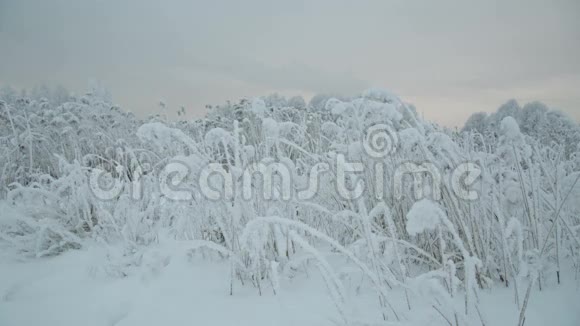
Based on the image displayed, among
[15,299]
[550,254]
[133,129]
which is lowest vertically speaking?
[15,299]

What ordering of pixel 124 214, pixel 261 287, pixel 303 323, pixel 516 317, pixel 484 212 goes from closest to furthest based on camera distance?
pixel 516 317 → pixel 303 323 → pixel 484 212 → pixel 261 287 → pixel 124 214

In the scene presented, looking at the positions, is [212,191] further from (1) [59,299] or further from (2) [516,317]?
(2) [516,317]

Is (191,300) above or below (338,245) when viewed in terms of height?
below

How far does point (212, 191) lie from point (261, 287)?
64cm

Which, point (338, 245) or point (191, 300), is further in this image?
point (191, 300)

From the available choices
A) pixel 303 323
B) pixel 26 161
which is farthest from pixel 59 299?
pixel 26 161

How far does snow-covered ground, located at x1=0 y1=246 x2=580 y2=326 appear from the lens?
140cm

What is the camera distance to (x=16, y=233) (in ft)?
9.93

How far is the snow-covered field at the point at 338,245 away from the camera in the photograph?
1375 mm

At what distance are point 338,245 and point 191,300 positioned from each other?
874 mm

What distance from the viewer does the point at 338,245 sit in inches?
49.8

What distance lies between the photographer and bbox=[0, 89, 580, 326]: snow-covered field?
1.38m

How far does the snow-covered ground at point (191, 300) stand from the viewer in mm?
1396

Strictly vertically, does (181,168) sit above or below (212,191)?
above
